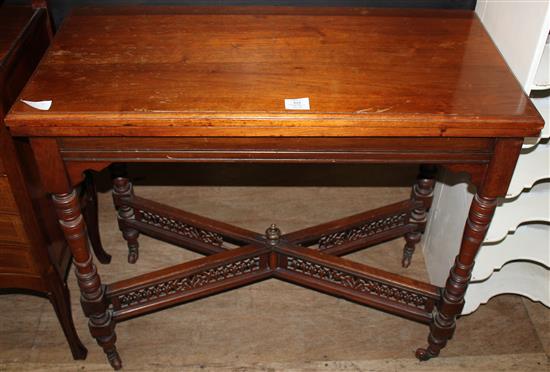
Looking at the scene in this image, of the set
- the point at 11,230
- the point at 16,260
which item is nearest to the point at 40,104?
the point at 11,230

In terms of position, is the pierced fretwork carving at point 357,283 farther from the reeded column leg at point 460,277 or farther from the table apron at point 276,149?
the table apron at point 276,149

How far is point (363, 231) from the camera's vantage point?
2.09 metres

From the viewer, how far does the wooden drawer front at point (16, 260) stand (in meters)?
1.64

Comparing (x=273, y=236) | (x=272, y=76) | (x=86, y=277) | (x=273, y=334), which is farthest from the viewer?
(x=273, y=334)

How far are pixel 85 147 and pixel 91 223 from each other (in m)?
0.74

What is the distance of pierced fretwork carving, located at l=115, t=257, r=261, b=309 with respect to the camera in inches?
71.7

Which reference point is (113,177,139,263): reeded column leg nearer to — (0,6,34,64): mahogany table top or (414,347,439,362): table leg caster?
(0,6,34,64): mahogany table top

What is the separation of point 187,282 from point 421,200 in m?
0.79

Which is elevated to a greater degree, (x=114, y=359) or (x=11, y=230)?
(x=11, y=230)

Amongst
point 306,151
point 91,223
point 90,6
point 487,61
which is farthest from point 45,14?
point 487,61

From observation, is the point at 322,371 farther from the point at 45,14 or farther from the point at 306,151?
the point at 45,14

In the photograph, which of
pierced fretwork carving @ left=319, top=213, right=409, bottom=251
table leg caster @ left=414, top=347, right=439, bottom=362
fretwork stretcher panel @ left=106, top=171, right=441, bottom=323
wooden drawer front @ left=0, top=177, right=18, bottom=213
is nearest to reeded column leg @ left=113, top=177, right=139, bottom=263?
fretwork stretcher panel @ left=106, top=171, right=441, bottom=323

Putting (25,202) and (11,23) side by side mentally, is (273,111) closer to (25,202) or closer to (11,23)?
(25,202)

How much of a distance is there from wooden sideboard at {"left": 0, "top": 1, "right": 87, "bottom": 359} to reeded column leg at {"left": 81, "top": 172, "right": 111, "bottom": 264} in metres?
0.19
